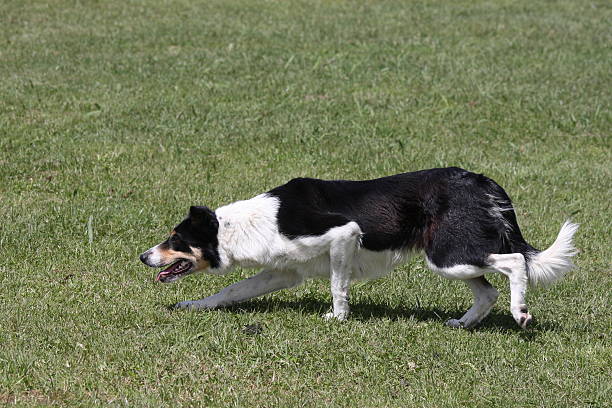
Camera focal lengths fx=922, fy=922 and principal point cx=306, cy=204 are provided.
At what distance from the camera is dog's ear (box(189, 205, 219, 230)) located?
6.72 meters

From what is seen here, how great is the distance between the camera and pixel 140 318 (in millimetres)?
6723

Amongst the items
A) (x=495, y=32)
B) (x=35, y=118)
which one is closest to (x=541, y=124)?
(x=495, y=32)

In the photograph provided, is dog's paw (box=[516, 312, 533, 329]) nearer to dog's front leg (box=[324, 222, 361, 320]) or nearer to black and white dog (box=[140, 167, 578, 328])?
black and white dog (box=[140, 167, 578, 328])

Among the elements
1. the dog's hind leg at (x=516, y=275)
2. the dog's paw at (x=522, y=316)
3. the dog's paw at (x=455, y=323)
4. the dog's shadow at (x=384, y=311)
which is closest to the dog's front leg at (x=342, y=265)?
the dog's shadow at (x=384, y=311)

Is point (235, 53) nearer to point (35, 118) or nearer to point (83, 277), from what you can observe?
point (35, 118)

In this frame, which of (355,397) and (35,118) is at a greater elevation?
(355,397)

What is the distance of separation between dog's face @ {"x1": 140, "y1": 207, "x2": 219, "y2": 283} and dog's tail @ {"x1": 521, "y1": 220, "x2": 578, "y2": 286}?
228 centimetres

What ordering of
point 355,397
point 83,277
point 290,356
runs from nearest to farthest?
1. point 355,397
2. point 290,356
3. point 83,277

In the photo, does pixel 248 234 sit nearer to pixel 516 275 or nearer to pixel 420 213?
pixel 420 213

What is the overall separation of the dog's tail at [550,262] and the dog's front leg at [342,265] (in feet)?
4.05

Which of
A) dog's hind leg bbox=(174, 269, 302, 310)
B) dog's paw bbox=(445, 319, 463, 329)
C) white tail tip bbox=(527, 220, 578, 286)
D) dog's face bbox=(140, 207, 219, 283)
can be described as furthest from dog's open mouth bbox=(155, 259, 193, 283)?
white tail tip bbox=(527, 220, 578, 286)

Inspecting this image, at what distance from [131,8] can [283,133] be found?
25.5 ft

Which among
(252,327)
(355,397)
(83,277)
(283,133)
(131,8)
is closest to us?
(355,397)

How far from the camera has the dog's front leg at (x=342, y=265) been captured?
6.64 metres
